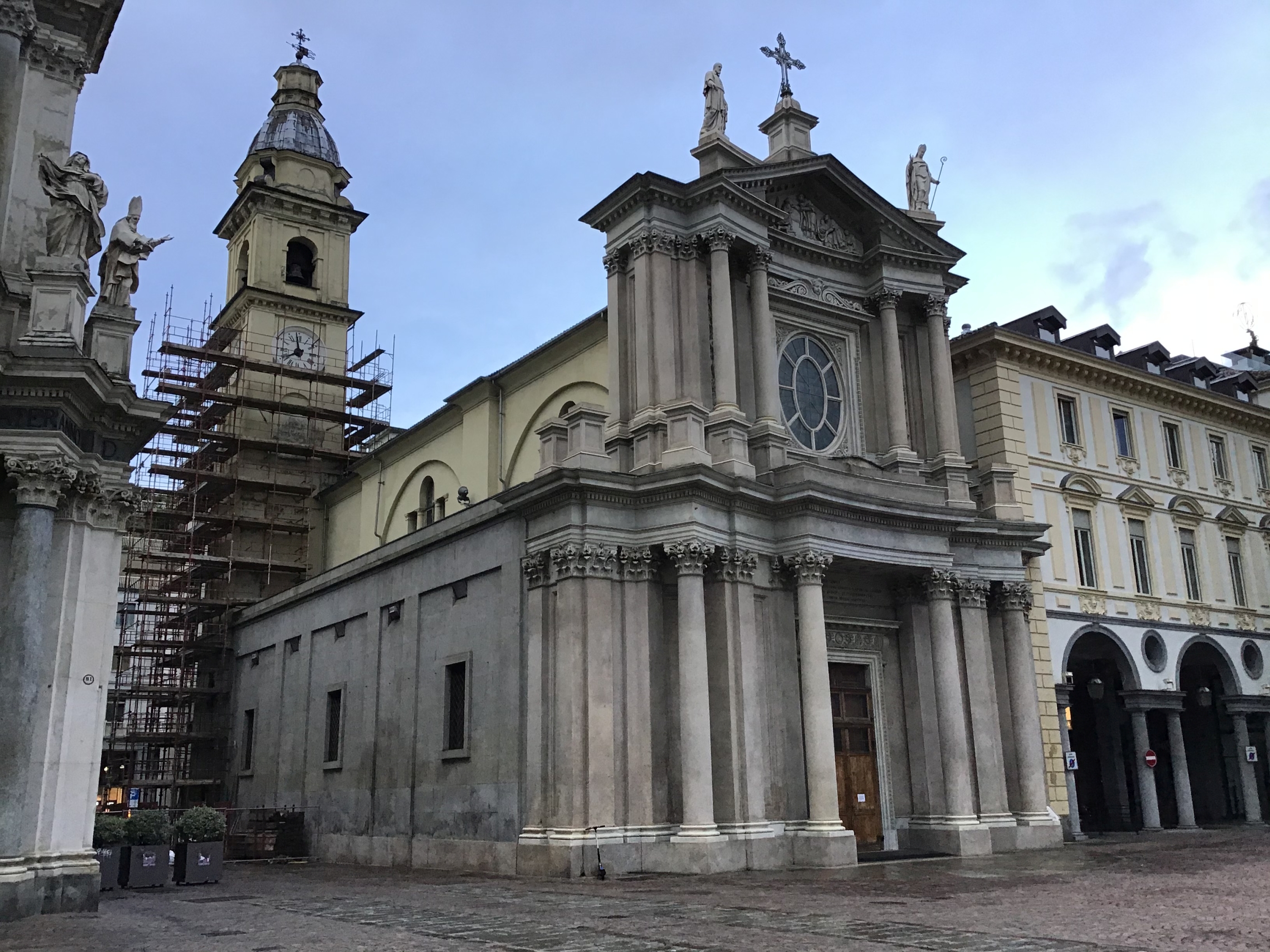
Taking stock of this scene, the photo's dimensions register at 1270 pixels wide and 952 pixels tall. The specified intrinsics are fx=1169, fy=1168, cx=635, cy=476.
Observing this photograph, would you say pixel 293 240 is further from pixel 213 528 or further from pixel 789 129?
pixel 789 129

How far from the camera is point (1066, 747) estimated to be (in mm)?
33719

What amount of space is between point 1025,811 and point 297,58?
4468 centimetres

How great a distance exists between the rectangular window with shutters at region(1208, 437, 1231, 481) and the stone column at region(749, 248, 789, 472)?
66.1 feet

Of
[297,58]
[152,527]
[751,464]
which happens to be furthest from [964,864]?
[297,58]

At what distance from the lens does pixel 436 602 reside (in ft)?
97.5

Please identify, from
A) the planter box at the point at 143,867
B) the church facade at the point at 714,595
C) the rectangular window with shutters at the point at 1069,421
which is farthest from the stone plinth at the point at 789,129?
the planter box at the point at 143,867

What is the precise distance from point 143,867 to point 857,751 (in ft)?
53.3

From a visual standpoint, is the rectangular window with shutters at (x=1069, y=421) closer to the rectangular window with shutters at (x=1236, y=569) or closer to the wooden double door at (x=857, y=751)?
the rectangular window with shutters at (x=1236, y=569)

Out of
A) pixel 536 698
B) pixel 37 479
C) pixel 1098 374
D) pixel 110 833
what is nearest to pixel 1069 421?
pixel 1098 374

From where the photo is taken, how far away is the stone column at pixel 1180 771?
3719 centimetres

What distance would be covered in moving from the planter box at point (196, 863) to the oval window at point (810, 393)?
54.4 feet

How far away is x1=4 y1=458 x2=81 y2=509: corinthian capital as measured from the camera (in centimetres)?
1786

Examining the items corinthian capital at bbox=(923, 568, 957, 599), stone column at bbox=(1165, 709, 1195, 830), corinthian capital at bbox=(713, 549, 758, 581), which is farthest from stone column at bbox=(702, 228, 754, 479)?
stone column at bbox=(1165, 709, 1195, 830)

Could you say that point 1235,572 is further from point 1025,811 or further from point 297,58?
point 297,58
